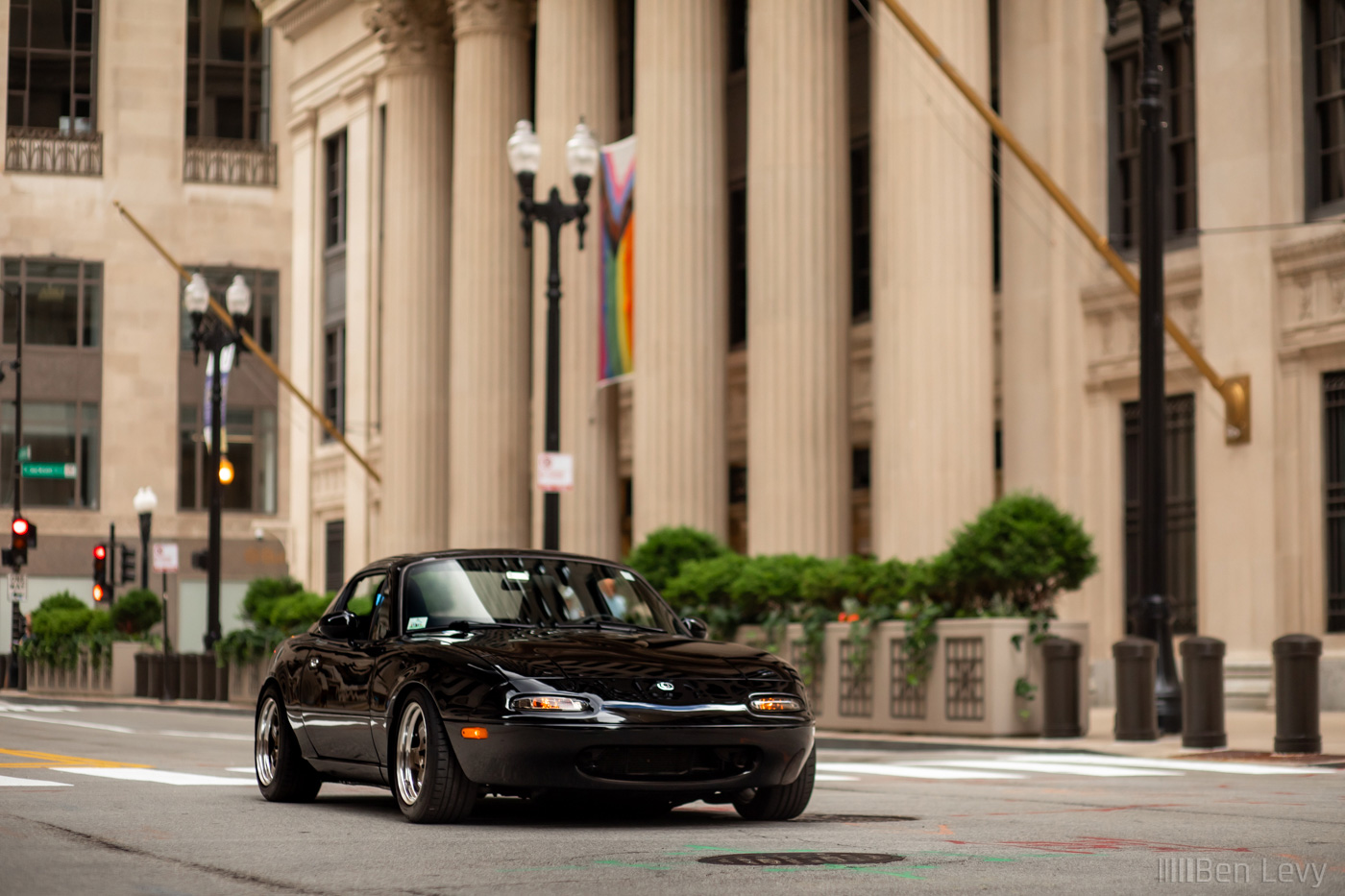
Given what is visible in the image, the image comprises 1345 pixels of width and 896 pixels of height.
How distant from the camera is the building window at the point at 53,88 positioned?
215ft

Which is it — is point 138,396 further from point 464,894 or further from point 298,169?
point 464,894

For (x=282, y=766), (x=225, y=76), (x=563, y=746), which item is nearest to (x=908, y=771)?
(x=282, y=766)

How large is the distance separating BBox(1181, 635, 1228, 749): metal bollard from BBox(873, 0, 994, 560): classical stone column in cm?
910

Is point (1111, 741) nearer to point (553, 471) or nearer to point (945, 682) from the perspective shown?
point (945, 682)

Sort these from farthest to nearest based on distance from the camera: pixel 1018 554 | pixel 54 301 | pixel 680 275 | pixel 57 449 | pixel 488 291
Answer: pixel 54 301 → pixel 57 449 → pixel 488 291 → pixel 680 275 → pixel 1018 554

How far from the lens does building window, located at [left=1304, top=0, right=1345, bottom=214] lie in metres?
26.3

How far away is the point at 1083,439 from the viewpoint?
96.9 ft

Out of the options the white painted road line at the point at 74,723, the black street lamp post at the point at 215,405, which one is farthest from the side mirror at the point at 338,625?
the black street lamp post at the point at 215,405

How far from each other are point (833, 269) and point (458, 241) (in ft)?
39.8

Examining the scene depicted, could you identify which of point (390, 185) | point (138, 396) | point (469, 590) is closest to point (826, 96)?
point (390, 185)

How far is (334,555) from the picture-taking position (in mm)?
52375

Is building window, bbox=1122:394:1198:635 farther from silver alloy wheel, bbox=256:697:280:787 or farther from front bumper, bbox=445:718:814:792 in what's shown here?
front bumper, bbox=445:718:814:792

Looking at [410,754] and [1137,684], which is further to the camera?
[1137,684]

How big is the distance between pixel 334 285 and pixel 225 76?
740 inches
